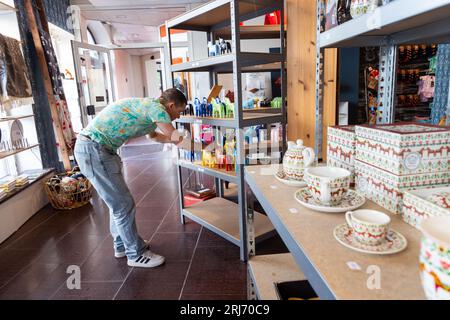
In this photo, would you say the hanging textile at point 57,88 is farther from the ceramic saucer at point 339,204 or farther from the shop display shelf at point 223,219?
the ceramic saucer at point 339,204

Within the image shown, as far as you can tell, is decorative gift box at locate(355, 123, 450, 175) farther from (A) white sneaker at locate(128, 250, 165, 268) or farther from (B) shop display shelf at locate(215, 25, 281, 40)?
(B) shop display shelf at locate(215, 25, 281, 40)

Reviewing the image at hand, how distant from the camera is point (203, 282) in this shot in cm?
215

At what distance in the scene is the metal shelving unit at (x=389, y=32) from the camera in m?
0.71

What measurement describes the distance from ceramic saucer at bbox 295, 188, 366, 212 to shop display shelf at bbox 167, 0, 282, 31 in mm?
1615

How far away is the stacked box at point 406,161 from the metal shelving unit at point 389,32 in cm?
29

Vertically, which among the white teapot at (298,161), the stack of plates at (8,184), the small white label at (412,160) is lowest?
the stack of plates at (8,184)

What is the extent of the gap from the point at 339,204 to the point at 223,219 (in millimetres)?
1952

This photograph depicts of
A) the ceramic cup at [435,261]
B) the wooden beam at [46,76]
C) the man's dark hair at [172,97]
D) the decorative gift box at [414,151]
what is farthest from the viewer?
the wooden beam at [46,76]

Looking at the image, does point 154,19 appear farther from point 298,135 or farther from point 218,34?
point 298,135

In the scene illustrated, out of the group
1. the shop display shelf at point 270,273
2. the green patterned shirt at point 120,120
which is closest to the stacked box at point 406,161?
the shop display shelf at point 270,273

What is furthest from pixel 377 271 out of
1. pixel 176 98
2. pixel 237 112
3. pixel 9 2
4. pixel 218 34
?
pixel 9 2

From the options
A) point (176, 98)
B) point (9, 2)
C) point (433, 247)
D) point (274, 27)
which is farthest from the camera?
point (9, 2)

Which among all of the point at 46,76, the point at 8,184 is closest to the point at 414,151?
the point at 8,184

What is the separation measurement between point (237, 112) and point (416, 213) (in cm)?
151
